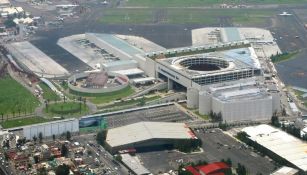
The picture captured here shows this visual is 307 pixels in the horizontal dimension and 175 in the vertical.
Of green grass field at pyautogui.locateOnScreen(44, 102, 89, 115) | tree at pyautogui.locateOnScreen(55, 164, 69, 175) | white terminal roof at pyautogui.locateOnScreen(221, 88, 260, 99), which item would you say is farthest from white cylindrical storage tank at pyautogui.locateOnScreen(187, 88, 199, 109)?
tree at pyautogui.locateOnScreen(55, 164, 69, 175)

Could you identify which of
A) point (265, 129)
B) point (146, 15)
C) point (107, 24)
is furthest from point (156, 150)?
point (146, 15)

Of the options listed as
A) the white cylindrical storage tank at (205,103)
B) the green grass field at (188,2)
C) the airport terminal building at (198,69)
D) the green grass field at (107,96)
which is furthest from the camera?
the green grass field at (188,2)

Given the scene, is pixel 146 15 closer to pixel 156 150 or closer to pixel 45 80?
pixel 45 80

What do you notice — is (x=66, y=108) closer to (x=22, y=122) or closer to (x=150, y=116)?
(x=22, y=122)

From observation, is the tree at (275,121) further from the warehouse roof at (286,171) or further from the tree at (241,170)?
the tree at (241,170)

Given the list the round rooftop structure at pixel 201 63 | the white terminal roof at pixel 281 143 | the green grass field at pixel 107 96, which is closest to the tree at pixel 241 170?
the white terminal roof at pixel 281 143
